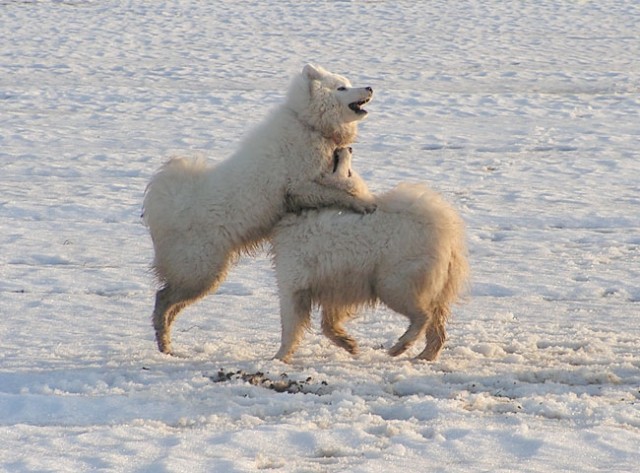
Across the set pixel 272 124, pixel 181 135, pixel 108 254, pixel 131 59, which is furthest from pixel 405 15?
pixel 272 124

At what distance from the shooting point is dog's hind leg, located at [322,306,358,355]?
7.66 metres

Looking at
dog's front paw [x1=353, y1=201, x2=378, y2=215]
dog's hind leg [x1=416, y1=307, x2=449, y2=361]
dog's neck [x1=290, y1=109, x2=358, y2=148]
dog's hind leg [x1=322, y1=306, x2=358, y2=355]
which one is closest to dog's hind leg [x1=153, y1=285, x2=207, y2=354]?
dog's hind leg [x1=322, y1=306, x2=358, y2=355]

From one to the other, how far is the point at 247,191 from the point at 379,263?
996 mm

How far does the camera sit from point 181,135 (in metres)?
15.8

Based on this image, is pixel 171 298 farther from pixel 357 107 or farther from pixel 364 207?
pixel 357 107

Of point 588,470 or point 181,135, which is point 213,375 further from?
point 181,135

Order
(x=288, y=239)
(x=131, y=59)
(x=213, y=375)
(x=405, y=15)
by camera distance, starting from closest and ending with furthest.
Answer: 1. (x=213, y=375)
2. (x=288, y=239)
3. (x=131, y=59)
4. (x=405, y=15)

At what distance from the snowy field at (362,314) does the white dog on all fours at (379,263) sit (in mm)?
331

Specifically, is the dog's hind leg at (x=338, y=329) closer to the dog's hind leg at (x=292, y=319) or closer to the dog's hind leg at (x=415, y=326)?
the dog's hind leg at (x=292, y=319)

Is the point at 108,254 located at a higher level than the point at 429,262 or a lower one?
lower

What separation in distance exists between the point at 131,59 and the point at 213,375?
15.6 meters

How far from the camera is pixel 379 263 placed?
7.34 metres

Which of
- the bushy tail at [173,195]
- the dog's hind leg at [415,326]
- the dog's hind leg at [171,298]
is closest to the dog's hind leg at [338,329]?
the dog's hind leg at [415,326]

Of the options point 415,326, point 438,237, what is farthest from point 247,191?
point 415,326
